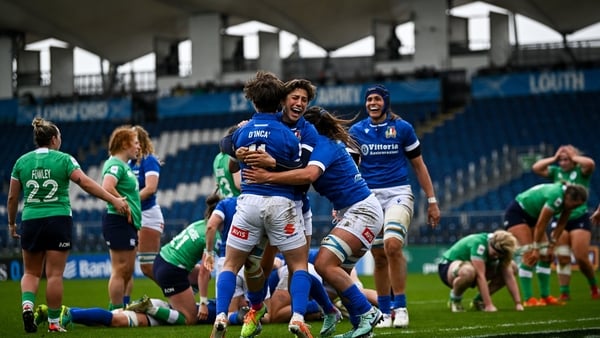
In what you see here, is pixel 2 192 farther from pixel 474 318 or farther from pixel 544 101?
pixel 474 318

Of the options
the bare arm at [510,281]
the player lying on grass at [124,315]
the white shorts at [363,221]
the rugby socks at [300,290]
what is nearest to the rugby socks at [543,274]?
the bare arm at [510,281]

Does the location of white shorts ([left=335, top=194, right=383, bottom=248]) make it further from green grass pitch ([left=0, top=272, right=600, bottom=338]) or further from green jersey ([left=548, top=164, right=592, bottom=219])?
green jersey ([left=548, top=164, right=592, bottom=219])

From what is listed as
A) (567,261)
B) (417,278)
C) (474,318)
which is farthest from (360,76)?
(474,318)

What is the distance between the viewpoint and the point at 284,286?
11.4 meters

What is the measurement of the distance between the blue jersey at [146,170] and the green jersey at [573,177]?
5.67 meters

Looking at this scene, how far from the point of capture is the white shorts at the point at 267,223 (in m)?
8.20

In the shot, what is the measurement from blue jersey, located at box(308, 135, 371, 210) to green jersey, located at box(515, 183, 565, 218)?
565 cm

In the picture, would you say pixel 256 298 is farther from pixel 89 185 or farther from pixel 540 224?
pixel 540 224

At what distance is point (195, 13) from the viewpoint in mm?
40188

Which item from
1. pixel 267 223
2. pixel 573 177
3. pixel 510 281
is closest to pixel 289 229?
pixel 267 223

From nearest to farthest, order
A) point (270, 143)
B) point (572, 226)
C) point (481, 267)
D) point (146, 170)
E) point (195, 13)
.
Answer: point (270, 143), point (481, 267), point (146, 170), point (572, 226), point (195, 13)

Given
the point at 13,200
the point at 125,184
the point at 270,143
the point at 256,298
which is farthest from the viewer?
the point at 125,184

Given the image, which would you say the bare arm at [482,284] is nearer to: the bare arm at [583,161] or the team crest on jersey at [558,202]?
the team crest on jersey at [558,202]

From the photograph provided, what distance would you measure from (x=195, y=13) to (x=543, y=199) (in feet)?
90.1
